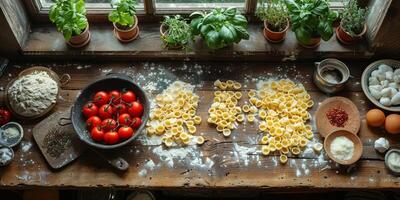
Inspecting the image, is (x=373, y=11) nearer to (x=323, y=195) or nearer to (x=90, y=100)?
(x=323, y=195)

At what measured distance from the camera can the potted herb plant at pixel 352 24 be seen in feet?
6.93

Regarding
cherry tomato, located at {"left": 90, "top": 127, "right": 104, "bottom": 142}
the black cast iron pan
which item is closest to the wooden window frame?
the black cast iron pan

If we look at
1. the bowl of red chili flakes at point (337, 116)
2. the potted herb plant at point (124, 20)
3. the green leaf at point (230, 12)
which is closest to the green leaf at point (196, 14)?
the green leaf at point (230, 12)

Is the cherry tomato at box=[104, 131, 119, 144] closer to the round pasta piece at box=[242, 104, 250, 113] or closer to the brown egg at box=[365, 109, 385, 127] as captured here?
the round pasta piece at box=[242, 104, 250, 113]

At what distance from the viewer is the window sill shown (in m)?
2.17

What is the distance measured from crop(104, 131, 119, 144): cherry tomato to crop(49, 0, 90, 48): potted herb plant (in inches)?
21.6

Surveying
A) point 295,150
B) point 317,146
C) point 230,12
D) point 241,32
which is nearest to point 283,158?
point 295,150

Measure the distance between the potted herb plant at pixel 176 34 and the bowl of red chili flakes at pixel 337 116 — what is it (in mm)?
750

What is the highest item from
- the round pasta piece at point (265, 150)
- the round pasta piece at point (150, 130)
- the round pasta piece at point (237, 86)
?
the round pasta piece at point (237, 86)

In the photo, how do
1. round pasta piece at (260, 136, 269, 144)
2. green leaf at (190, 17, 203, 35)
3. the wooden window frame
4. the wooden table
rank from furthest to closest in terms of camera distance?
the wooden window frame
green leaf at (190, 17, 203, 35)
round pasta piece at (260, 136, 269, 144)
the wooden table

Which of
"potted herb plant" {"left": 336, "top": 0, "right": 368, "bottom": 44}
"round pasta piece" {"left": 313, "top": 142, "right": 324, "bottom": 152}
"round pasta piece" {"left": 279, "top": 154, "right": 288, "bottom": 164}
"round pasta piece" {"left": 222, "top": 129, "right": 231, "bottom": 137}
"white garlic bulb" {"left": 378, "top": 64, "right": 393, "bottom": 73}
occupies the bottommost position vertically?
"round pasta piece" {"left": 279, "top": 154, "right": 288, "bottom": 164}

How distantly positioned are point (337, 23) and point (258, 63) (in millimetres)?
485

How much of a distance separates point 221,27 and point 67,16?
0.74 m

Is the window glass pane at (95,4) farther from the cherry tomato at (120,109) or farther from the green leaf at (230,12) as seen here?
the cherry tomato at (120,109)
